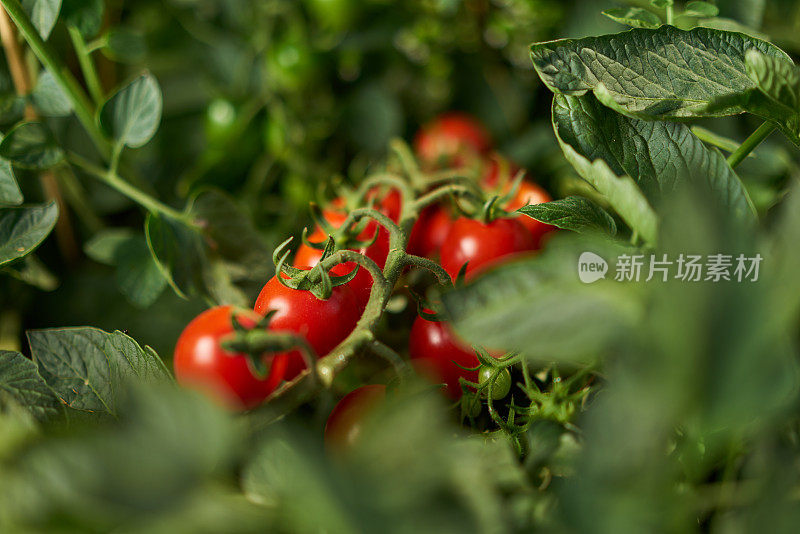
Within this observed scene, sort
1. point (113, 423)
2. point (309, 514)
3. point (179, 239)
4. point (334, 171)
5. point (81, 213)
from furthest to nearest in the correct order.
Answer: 1. point (334, 171)
2. point (81, 213)
3. point (179, 239)
4. point (113, 423)
5. point (309, 514)

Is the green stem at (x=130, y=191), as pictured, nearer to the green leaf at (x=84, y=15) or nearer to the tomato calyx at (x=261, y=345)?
the green leaf at (x=84, y=15)

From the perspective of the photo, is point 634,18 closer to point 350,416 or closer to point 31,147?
point 350,416

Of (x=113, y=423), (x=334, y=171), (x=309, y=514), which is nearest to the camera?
(x=309, y=514)

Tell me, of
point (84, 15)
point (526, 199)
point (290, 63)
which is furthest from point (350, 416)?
point (290, 63)

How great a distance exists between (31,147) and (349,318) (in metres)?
0.27

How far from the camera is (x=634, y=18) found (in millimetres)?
401

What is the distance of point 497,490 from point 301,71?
0.58 meters

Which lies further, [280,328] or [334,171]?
[334,171]

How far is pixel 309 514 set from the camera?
0.59ft

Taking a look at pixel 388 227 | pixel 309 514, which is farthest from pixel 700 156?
pixel 309 514

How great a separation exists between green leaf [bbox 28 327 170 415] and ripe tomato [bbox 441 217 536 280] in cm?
21

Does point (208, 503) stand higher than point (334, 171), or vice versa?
point (208, 503)

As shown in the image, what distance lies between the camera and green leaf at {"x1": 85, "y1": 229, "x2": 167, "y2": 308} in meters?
0.46

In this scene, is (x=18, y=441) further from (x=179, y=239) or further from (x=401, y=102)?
(x=401, y=102)
